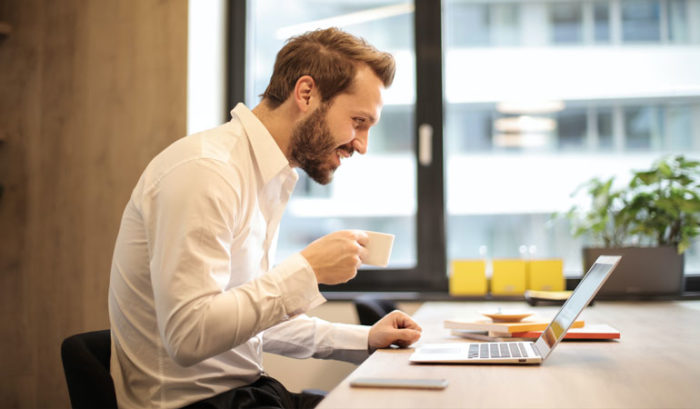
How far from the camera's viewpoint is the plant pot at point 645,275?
2.57 metres

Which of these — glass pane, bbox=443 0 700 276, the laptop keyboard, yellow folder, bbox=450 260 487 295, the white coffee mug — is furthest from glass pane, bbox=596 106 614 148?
the white coffee mug

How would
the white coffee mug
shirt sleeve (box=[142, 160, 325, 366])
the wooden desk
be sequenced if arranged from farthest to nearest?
the white coffee mug, shirt sleeve (box=[142, 160, 325, 366]), the wooden desk

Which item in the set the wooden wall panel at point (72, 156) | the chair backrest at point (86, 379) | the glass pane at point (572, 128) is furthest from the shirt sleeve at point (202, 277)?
the glass pane at point (572, 128)

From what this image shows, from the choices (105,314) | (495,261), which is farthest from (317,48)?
(105,314)

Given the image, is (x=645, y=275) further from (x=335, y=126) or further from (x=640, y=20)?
(x=335, y=126)

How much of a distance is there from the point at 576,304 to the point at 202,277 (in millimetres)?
692

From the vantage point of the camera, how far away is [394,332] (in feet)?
4.60

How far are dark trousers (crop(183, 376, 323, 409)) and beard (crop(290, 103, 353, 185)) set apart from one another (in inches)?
20.1

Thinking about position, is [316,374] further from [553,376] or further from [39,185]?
[553,376]

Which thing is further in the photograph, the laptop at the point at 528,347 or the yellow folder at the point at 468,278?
the yellow folder at the point at 468,278

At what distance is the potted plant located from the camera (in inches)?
101

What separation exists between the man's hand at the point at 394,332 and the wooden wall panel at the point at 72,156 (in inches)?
64.9

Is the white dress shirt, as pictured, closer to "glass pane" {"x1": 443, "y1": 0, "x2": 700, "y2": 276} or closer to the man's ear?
the man's ear

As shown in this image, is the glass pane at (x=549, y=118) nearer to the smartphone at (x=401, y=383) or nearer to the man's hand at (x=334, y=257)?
the man's hand at (x=334, y=257)
